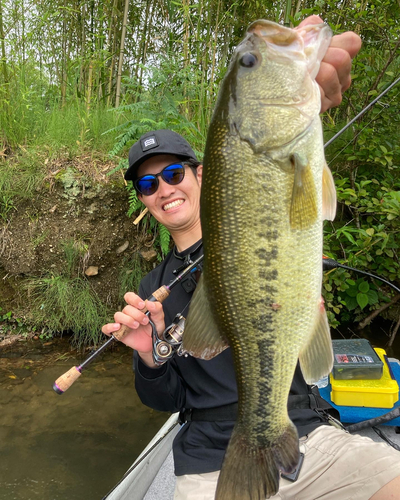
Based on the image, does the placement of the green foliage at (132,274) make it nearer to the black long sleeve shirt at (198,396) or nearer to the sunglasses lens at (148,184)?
the sunglasses lens at (148,184)

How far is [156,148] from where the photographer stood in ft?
7.63

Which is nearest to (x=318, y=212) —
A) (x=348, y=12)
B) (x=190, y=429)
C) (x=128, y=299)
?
(x=128, y=299)

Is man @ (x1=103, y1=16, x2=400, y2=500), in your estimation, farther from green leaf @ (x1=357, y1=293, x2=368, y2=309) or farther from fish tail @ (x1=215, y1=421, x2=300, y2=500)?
green leaf @ (x1=357, y1=293, x2=368, y2=309)

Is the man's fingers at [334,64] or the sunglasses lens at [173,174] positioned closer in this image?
the man's fingers at [334,64]

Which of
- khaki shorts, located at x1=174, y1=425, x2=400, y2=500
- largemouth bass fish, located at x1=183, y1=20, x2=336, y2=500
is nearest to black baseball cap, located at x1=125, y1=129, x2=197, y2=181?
largemouth bass fish, located at x1=183, y1=20, x2=336, y2=500

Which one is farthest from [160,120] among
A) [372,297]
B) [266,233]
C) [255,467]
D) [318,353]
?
[255,467]

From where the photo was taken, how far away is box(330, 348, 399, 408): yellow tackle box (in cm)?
264

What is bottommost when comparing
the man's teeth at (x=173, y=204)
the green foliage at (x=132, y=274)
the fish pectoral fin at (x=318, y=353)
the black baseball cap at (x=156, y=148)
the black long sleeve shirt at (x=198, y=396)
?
the green foliage at (x=132, y=274)

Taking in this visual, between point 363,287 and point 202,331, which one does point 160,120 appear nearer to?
point 363,287

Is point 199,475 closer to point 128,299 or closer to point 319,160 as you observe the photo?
point 128,299

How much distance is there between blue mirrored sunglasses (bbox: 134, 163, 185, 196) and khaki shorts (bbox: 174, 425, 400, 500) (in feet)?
5.30

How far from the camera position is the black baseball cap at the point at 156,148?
2326mm

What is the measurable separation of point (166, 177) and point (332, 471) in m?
1.82

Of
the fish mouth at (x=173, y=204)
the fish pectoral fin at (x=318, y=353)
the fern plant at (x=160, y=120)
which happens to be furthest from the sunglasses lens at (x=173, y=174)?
the fern plant at (x=160, y=120)
